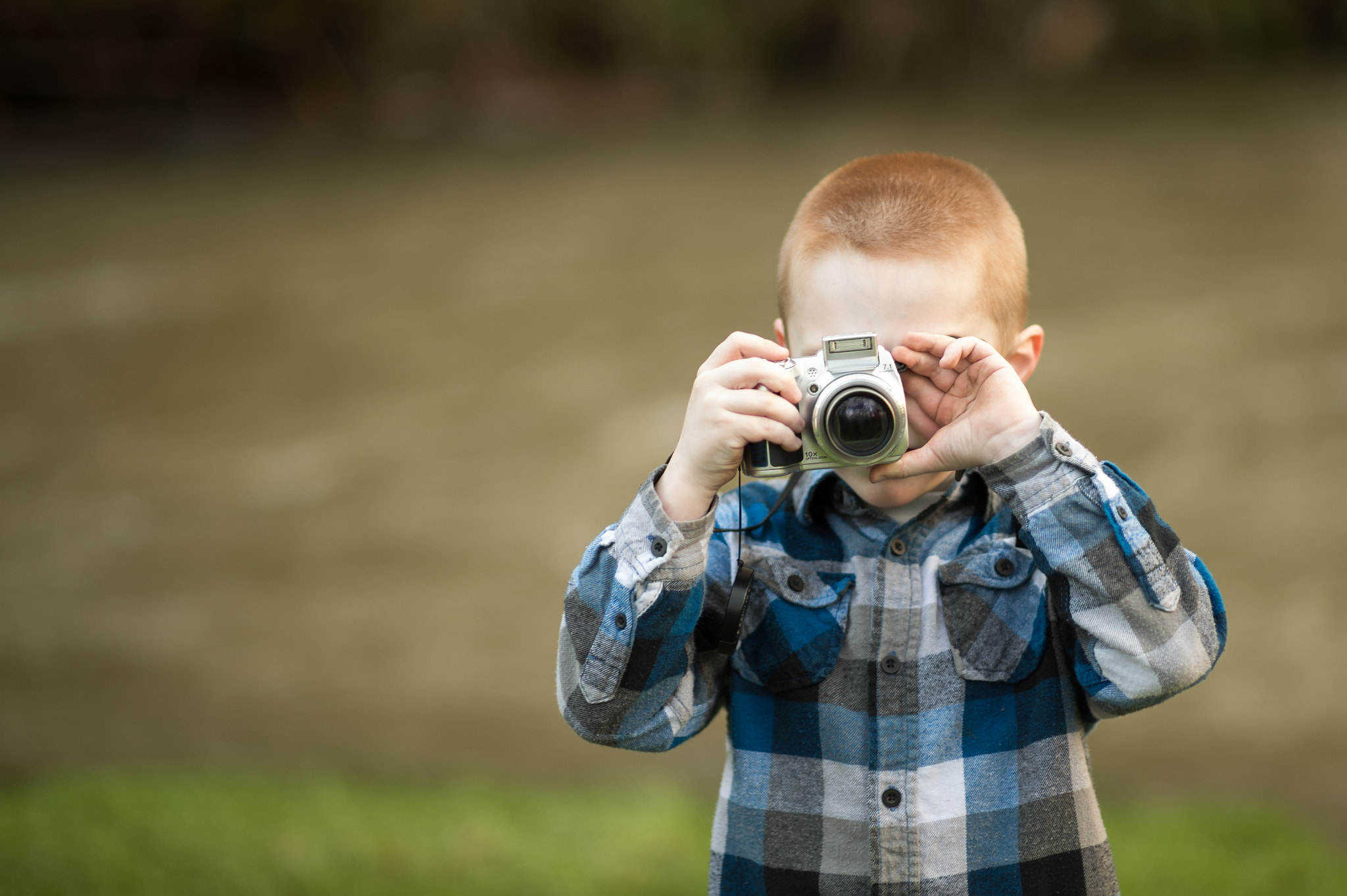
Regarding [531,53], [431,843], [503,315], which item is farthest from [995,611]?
[531,53]

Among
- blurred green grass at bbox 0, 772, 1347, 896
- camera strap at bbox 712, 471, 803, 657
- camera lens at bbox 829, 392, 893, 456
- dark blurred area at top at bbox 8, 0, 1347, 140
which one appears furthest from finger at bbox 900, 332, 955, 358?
dark blurred area at top at bbox 8, 0, 1347, 140

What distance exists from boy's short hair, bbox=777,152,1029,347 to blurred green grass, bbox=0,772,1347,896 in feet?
6.00

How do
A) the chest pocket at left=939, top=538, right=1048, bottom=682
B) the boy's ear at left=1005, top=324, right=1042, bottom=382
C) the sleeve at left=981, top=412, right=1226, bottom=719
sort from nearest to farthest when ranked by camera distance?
the sleeve at left=981, top=412, right=1226, bottom=719
the chest pocket at left=939, top=538, right=1048, bottom=682
the boy's ear at left=1005, top=324, right=1042, bottom=382

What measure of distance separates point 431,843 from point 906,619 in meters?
2.02

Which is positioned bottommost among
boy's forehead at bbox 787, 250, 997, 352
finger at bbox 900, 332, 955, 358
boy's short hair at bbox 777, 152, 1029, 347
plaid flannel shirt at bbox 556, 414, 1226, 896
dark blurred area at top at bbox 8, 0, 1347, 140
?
plaid flannel shirt at bbox 556, 414, 1226, 896

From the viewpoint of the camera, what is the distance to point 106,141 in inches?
536

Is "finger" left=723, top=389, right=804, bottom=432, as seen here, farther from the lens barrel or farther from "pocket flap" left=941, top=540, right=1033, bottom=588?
"pocket flap" left=941, top=540, right=1033, bottom=588

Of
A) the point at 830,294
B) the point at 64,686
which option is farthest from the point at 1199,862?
the point at 64,686

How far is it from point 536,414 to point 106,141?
9688 mm

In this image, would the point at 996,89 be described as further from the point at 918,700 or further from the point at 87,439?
the point at 918,700

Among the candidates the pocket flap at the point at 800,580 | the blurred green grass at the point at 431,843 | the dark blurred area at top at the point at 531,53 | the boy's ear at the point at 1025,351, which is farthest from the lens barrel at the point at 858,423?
the dark blurred area at top at the point at 531,53

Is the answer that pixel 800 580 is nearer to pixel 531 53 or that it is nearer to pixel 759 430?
pixel 759 430

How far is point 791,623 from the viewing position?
149cm

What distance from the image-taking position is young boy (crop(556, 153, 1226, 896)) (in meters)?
1.37
